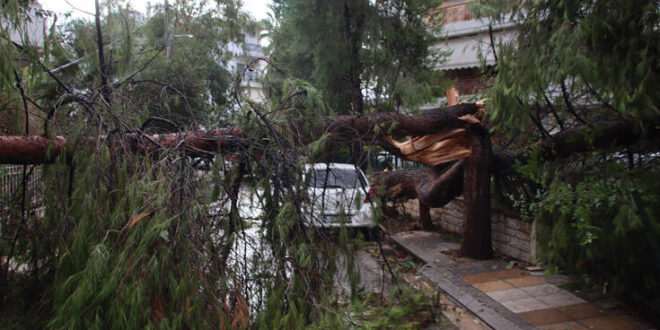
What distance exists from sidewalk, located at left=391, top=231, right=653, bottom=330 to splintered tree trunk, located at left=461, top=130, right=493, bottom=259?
10.8 inches

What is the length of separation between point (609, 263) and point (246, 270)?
396cm

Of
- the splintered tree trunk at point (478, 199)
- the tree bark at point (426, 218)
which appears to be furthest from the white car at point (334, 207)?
the tree bark at point (426, 218)

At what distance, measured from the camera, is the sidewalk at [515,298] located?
237 inches

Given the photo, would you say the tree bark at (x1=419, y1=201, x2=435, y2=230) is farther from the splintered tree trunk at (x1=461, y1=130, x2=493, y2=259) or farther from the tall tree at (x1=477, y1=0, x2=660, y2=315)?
the tall tree at (x1=477, y1=0, x2=660, y2=315)

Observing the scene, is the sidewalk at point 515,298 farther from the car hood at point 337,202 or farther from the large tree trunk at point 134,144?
the large tree trunk at point 134,144

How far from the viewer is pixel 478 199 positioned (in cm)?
880

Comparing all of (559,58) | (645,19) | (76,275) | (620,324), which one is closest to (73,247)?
(76,275)

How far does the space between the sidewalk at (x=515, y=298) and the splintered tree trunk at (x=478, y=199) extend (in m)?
0.27

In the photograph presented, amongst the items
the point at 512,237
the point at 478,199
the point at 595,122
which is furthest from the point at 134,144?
the point at 512,237

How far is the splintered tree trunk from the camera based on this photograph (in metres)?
8.77

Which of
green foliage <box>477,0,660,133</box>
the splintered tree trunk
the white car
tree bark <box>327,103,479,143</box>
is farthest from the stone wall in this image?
the white car

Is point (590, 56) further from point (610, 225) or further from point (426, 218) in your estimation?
point (426, 218)

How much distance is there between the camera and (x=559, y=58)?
5012 millimetres

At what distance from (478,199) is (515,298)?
2.19 m
